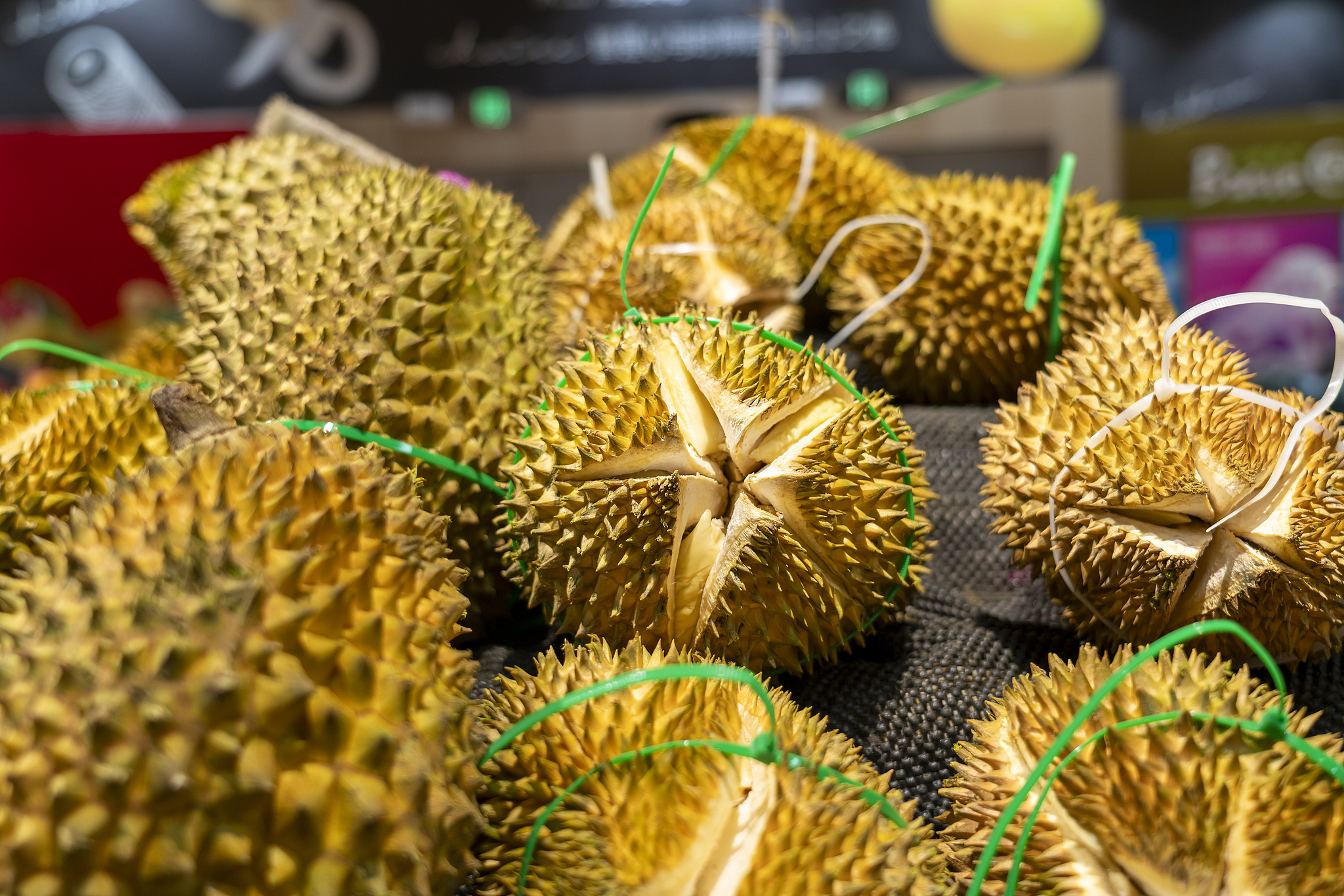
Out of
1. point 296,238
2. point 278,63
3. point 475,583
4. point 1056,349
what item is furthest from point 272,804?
point 278,63

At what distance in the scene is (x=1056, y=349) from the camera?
1.48 m

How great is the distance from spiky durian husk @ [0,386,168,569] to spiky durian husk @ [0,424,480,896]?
1.19 feet

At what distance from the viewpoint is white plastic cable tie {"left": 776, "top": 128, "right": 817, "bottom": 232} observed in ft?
5.88

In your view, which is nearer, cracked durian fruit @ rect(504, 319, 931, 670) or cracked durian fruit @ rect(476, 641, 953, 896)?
cracked durian fruit @ rect(476, 641, 953, 896)

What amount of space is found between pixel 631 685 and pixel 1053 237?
1023 millimetres

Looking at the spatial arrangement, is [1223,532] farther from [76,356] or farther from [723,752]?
[76,356]

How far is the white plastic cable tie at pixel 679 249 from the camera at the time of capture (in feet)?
4.74

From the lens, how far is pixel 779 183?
1864mm

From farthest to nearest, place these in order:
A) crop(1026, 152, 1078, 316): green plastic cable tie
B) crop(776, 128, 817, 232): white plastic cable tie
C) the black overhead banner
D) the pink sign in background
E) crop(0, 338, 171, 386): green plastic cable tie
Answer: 1. the black overhead banner
2. the pink sign in background
3. crop(776, 128, 817, 232): white plastic cable tie
4. crop(1026, 152, 1078, 316): green plastic cable tie
5. crop(0, 338, 171, 386): green plastic cable tie

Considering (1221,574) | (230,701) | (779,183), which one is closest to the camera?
(230,701)

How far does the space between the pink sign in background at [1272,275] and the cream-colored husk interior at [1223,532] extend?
381cm

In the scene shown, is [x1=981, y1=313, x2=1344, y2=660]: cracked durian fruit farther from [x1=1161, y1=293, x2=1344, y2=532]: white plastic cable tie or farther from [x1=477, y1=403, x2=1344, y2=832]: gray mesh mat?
[x1=477, y1=403, x2=1344, y2=832]: gray mesh mat

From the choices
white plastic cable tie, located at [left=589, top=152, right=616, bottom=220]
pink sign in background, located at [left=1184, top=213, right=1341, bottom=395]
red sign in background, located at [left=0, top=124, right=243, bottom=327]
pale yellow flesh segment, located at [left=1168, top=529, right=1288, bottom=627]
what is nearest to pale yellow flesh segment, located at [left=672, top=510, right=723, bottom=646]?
pale yellow flesh segment, located at [left=1168, top=529, right=1288, bottom=627]

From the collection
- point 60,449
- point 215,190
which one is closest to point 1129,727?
point 60,449
